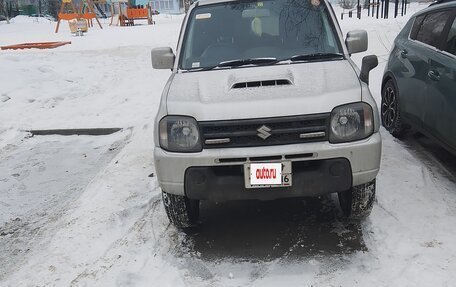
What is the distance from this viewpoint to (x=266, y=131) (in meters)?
3.35

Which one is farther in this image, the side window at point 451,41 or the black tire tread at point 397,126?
the black tire tread at point 397,126

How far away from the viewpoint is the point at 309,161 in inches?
136

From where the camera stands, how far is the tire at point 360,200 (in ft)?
12.2

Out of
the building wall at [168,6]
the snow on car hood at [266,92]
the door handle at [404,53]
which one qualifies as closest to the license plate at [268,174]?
the snow on car hood at [266,92]

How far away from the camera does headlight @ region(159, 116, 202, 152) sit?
3.43 meters

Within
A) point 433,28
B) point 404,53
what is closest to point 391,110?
point 404,53

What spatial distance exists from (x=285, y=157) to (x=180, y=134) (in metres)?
0.81

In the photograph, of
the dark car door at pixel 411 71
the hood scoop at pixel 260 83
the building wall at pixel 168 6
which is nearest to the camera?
the hood scoop at pixel 260 83

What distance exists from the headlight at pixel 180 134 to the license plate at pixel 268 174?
42 cm

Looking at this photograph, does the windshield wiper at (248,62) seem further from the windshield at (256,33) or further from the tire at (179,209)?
the tire at (179,209)

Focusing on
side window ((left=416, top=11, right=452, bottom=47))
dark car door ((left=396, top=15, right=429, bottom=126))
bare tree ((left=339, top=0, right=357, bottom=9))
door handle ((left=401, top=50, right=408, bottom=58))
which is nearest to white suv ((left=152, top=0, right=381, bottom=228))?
dark car door ((left=396, top=15, right=429, bottom=126))

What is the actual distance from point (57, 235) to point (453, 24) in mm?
4573

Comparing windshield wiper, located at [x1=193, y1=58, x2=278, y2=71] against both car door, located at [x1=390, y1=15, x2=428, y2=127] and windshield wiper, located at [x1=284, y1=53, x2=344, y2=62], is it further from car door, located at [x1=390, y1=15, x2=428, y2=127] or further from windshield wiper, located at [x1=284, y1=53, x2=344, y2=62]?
car door, located at [x1=390, y1=15, x2=428, y2=127]

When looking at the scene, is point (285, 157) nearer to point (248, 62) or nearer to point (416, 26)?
point (248, 62)
